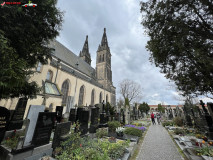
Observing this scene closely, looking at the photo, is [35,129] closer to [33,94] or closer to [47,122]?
[47,122]

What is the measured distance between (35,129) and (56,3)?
19.6ft

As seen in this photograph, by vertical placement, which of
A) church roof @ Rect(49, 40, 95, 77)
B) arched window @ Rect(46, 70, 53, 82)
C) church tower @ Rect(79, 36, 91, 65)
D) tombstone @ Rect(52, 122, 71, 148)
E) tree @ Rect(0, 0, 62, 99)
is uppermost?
church tower @ Rect(79, 36, 91, 65)

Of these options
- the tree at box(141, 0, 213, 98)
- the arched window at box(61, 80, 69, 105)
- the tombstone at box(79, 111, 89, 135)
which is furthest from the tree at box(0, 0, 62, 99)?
the arched window at box(61, 80, 69, 105)

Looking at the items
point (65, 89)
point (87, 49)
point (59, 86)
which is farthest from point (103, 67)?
point (59, 86)

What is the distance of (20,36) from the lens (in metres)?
3.62

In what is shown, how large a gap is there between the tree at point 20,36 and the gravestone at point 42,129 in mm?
1550

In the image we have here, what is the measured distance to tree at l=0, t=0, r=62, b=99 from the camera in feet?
9.52

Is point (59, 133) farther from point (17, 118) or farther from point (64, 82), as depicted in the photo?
point (64, 82)

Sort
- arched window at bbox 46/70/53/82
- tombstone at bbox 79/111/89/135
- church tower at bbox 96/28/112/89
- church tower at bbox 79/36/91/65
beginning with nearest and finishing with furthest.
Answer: tombstone at bbox 79/111/89/135 → arched window at bbox 46/70/53/82 → church tower at bbox 96/28/112/89 → church tower at bbox 79/36/91/65

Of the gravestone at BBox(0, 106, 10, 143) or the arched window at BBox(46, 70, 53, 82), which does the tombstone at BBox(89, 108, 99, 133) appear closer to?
the gravestone at BBox(0, 106, 10, 143)

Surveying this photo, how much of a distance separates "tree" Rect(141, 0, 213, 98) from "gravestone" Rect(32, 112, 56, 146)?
6597 millimetres

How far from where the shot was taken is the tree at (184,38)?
413 cm

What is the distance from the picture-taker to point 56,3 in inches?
183

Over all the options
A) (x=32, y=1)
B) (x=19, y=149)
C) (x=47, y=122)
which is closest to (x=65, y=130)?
(x=47, y=122)
